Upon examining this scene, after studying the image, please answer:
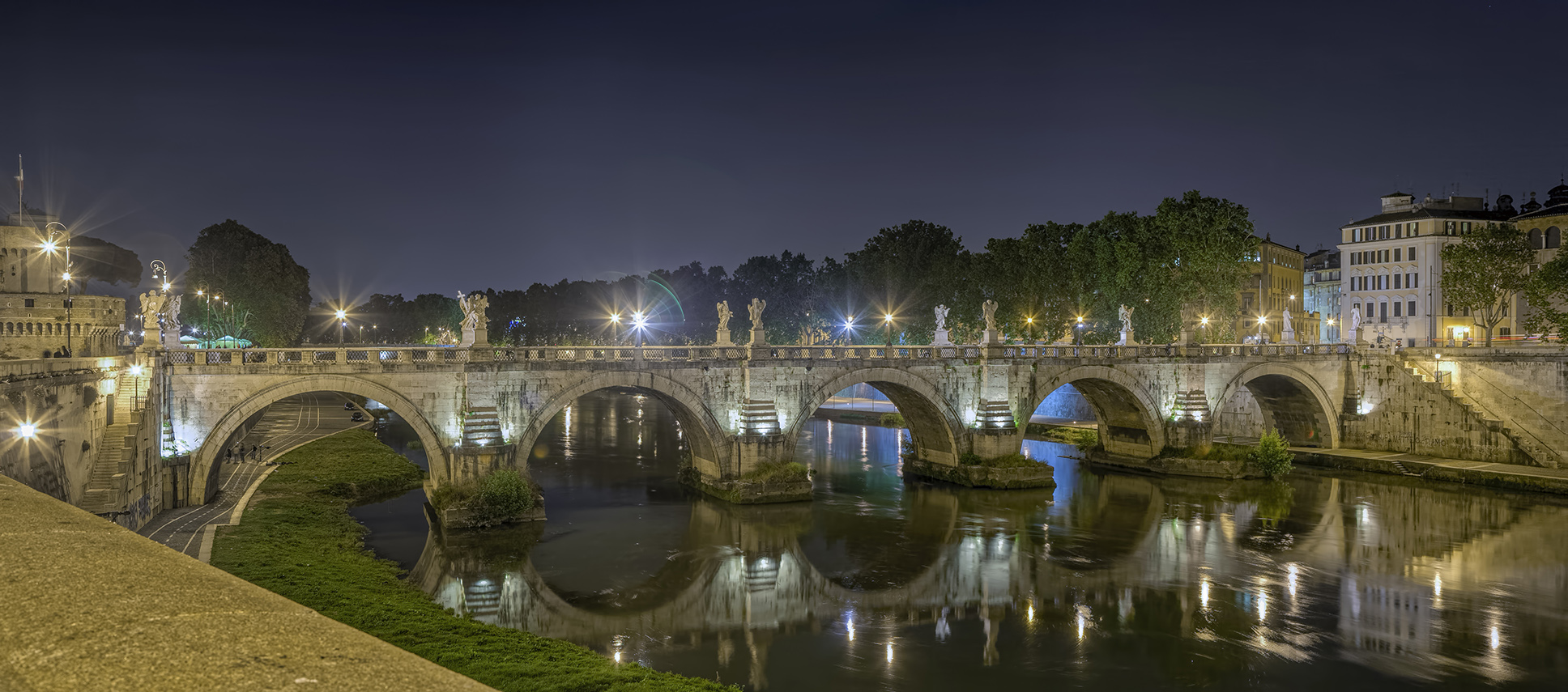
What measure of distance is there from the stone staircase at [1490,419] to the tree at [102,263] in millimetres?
96537

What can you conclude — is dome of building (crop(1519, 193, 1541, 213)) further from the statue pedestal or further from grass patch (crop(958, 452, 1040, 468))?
the statue pedestal

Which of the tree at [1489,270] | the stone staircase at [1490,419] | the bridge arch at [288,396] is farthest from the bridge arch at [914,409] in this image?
the tree at [1489,270]

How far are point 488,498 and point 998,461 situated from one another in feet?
74.1

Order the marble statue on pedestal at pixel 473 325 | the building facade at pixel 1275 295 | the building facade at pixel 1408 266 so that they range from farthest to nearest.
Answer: the building facade at pixel 1275 295 → the building facade at pixel 1408 266 → the marble statue on pedestal at pixel 473 325

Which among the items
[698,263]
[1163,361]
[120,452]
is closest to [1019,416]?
[1163,361]

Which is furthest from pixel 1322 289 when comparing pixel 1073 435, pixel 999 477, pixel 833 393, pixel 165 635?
pixel 165 635

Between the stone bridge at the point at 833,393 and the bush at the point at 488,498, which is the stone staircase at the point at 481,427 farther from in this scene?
the bush at the point at 488,498

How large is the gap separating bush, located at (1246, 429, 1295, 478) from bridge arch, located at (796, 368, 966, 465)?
1583 centimetres

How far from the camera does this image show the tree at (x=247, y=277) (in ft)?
220

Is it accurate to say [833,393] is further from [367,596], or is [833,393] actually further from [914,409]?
[367,596]

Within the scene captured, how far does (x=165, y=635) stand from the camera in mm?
5070

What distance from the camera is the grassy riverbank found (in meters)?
18.1

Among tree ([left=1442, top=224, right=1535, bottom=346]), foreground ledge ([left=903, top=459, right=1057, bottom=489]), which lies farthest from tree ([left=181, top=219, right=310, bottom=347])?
tree ([left=1442, top=224, right=1535, bottom=346])

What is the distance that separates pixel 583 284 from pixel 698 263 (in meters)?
42.4
